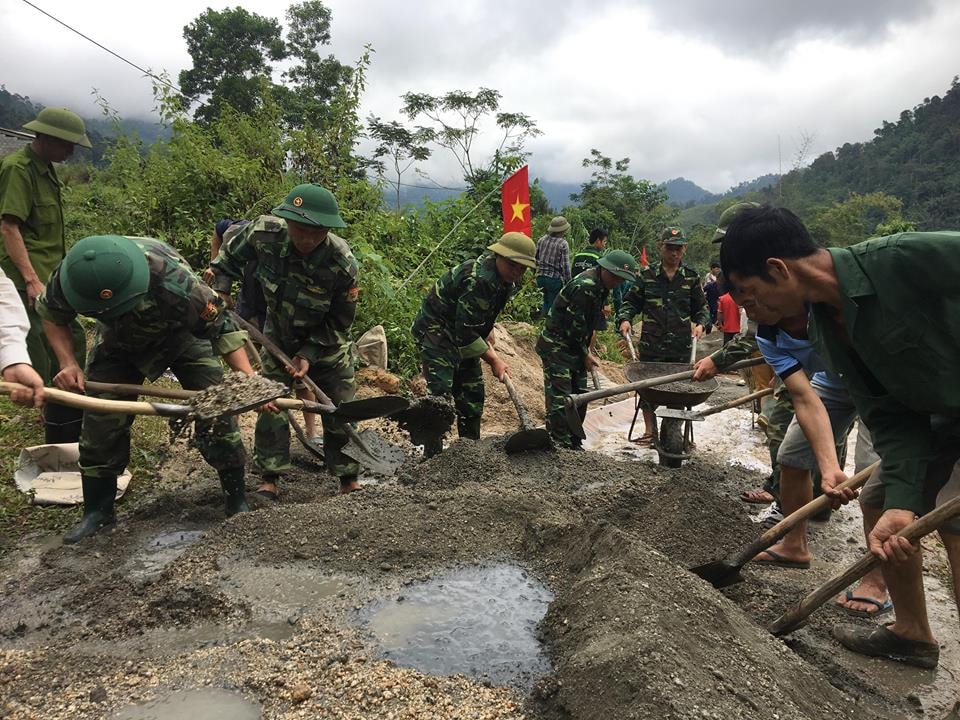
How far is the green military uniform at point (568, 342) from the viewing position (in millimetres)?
5078

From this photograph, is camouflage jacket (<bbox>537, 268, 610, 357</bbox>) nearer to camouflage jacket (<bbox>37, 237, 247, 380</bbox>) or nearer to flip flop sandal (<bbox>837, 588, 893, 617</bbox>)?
camouflage jacket (<bbox>37, 237, 247, 380</bbox>)

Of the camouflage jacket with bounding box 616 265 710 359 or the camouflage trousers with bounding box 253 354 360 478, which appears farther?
the camouflage jacket with bounding box 616 265 710 359

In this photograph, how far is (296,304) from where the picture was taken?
4133 mm

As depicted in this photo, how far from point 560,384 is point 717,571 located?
2501mm

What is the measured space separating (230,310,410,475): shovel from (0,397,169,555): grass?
1.28m

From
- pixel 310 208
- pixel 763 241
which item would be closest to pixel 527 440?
pixel 310 208

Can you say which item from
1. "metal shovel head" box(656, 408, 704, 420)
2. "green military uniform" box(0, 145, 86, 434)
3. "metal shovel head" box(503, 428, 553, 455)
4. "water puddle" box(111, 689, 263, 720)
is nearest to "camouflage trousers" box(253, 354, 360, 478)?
"metal shovel head" box(503, 428, 553, 455)

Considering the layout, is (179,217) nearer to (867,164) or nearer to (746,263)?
(746,263)

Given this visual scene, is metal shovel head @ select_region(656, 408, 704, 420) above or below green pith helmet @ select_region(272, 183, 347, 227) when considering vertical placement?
below

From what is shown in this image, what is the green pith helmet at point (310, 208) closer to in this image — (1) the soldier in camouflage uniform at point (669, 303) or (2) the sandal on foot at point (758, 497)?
(1) the soldier in camouflage uniform at point (669, 303)

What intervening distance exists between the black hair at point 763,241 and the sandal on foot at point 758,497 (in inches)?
121

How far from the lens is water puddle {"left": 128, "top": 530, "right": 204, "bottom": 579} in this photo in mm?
3301

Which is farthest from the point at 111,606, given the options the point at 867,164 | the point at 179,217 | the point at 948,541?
the point at 867,164

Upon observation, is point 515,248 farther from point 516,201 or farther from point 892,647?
point 516,201
